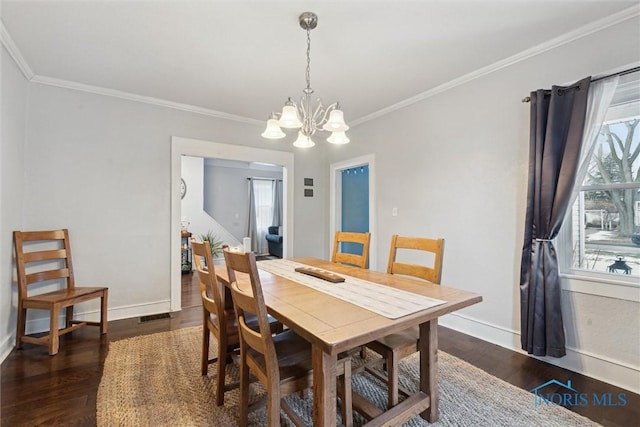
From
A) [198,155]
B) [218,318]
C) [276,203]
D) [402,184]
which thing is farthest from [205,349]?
[276,203]

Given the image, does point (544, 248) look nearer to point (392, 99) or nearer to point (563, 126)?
point (563, 126)

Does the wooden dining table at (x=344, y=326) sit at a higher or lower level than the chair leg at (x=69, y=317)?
higher

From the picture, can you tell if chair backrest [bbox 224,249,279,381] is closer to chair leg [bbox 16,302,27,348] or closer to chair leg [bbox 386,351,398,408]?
chair leg [bbox 386,351,398,408]

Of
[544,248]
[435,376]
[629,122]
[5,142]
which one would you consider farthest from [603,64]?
[5,142]

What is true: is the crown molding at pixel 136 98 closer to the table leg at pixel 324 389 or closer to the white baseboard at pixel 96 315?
the white baseboard at pixel 96 315

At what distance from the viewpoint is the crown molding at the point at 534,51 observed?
1860 millimetres

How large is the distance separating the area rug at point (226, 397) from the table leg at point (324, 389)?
0.54 m

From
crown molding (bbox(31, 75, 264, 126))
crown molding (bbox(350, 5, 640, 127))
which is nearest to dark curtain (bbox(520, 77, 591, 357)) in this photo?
crown molding (bbox(350, 5, 640, 127))

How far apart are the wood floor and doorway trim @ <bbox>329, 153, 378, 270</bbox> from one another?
1.30 m

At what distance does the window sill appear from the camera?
1.83m

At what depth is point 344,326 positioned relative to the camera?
3.58ft

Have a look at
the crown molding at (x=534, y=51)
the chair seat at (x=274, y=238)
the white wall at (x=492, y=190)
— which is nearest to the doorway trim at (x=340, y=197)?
the white wall at (x=492, y=190)

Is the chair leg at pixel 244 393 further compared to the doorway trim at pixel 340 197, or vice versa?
the doorway trim at pixel 340 197

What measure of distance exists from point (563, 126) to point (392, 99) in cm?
166
